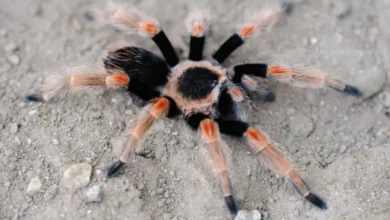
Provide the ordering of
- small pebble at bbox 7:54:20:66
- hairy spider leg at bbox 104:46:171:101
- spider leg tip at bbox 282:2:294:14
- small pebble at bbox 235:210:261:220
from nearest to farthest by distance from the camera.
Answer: small pebble at bbox 235:210:261:220, hairy spider leg at bbox 104:46:171:101, small pebble at bbox 7:54:20:66, spider leg tip at bbox 282:2:294:14

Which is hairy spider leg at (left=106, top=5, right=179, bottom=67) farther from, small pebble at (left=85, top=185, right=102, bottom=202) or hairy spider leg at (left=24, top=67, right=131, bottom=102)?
small pebble at (left=85, top=185, right=102, bottom=202)

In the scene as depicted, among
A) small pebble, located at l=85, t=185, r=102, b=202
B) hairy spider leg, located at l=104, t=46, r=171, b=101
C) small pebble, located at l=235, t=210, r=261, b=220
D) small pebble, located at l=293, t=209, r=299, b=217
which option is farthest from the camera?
hairy spider leg, located at l=104, t=46, r=171, b=101

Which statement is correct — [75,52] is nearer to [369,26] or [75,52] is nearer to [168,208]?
[168,208]

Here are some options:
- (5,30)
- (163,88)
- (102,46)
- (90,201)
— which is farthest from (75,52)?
(90,201)

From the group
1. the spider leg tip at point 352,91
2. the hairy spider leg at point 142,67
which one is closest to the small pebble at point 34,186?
the hairy spider leg at point 142,67

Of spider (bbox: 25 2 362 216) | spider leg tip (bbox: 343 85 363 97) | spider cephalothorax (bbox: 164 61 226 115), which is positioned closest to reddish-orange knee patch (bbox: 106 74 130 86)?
spider (bbox: 25 2 362 216)

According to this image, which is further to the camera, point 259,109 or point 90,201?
point 259,109

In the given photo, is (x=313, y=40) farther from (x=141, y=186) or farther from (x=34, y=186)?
(x=34, y=186)
